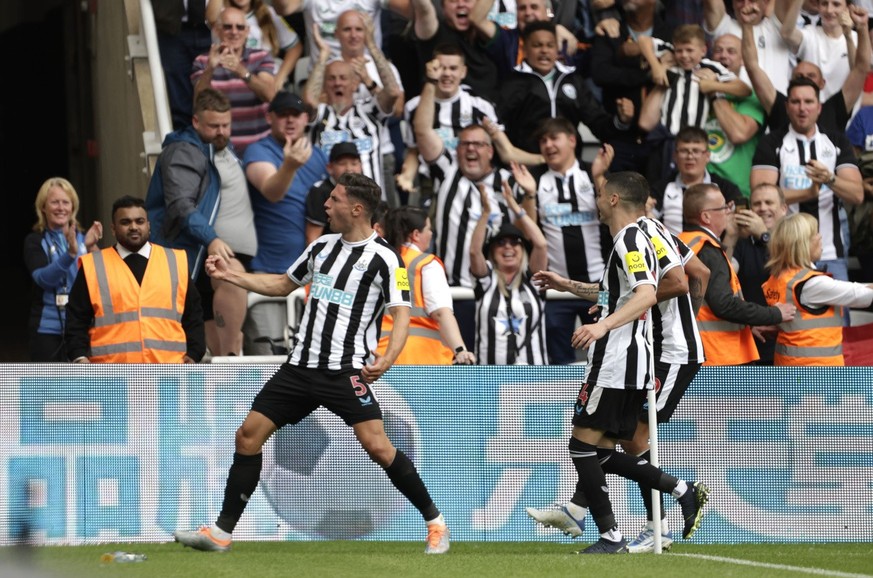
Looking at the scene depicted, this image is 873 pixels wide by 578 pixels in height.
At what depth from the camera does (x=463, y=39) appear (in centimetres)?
1267

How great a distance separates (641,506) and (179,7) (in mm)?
6078

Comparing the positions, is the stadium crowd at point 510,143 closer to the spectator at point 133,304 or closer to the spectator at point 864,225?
the spectator at point 864,225

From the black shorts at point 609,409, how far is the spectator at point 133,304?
8.96 feet

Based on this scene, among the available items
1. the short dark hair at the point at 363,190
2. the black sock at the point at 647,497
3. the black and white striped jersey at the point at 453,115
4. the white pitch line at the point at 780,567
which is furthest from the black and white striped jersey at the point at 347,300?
the black and white striped jersey at the point at 453,115

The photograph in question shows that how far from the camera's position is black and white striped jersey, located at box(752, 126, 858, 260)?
38.8 ft

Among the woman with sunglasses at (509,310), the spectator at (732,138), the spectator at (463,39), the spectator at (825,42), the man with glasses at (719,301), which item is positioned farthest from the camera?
the spectator at (825,42)

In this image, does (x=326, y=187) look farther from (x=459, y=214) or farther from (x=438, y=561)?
(x=438, y=561)

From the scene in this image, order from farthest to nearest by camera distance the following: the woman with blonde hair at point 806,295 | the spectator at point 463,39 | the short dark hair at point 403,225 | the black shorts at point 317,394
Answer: the spectator at point 463,39, the short dark hair at point 403,225, the woman with blonde hair at point 806,295, the black shorts at point 317,394

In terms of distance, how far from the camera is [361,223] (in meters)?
8.34

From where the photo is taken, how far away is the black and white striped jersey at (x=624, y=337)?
7945 millimetres

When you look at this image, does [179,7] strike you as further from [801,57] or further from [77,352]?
[801,57]

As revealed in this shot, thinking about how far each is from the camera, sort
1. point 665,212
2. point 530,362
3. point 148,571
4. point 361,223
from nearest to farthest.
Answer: point 148,571, point 361,223, point 530,362, point 665,212

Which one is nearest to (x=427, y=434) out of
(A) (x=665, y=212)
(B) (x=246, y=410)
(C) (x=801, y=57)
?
(B) (x=246, y=410)

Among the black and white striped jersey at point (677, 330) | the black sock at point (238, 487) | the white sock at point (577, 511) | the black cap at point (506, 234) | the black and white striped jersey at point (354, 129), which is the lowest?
the white sock at point (577, 511)
